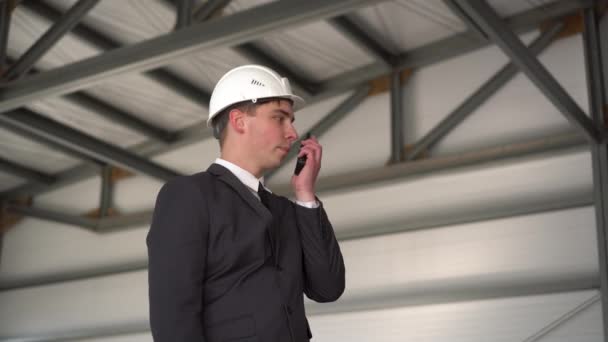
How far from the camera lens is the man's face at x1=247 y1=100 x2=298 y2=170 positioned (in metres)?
3.56

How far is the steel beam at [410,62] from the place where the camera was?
36.1 feet

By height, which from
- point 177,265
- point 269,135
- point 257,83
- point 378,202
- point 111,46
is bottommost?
point 177,265

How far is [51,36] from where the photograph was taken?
975 cm

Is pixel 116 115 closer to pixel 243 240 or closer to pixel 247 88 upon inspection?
pixel 247 88

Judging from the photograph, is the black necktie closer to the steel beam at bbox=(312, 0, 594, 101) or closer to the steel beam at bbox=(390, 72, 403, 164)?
the steel beam at bbox=(312, 0, 594, 101)

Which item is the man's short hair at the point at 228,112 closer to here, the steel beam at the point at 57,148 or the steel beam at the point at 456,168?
the steel beam at the point at 456,168

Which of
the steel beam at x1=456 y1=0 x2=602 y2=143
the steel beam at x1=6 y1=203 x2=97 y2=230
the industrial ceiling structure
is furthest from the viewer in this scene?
the steel beam at x1=6 y1=203 x2=97 y2=230

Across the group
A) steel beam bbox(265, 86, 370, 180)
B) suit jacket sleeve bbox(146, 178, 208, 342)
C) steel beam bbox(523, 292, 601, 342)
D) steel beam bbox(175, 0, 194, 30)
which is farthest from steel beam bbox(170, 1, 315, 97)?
suit jacket sleeve bbox(146, 178, 208, 342)

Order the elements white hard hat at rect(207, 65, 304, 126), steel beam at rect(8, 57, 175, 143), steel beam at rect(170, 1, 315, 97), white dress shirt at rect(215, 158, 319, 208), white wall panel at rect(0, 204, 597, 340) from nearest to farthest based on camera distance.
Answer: white dress shirt at rect(215, 158, 319, 208), white hard hat at rect(207, 65, 304, 126), white wall panel at rect(0, 204, 597, 340), steel beam at rect(170, 1, 315, 97), steel beam at rect(8, 57, 175, 143)

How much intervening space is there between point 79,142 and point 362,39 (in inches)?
169

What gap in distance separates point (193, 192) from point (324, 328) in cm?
912

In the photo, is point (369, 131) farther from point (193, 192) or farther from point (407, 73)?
point (193, 192)

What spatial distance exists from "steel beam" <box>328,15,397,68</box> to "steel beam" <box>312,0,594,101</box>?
127mm

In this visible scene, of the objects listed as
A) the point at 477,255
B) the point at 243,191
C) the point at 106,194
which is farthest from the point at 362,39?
the point at 243,191
